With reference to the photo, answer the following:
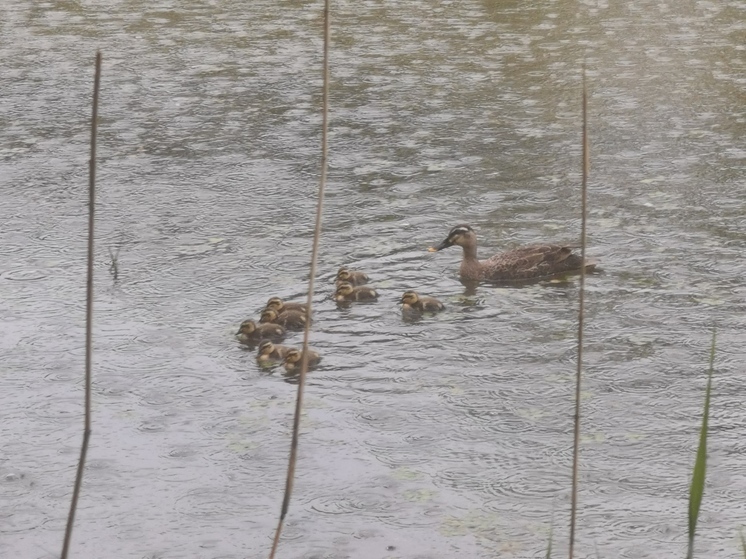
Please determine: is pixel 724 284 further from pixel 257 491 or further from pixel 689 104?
pixel 689 104

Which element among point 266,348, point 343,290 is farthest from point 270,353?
point 343,290

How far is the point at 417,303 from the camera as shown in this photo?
679cm

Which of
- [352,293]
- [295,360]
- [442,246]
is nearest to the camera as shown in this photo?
[295,360]

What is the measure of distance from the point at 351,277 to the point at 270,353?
36.8 inches

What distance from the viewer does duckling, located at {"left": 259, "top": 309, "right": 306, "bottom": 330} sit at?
6.55m

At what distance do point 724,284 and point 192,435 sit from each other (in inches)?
→ 121

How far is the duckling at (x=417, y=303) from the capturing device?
677 centimetres

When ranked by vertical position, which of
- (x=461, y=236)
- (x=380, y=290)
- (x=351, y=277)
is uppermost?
(x=461, y=236)

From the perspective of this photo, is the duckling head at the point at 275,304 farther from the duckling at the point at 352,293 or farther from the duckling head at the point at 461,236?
the duckling head at the point at 461,236

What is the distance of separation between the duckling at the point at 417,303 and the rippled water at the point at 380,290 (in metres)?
0.09

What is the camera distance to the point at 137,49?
1314 centimetres

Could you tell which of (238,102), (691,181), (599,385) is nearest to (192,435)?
(599,385)

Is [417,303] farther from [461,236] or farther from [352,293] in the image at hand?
[461,236]

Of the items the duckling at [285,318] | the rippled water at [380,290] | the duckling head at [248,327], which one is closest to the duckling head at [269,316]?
the duckling at [285,318]
